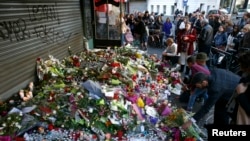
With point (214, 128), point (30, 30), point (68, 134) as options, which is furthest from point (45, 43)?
point (214, 128)

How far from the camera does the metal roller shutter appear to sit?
4.43 metres

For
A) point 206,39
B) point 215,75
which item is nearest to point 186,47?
point 206,39

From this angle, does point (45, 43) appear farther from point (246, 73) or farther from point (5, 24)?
point (246, 73)

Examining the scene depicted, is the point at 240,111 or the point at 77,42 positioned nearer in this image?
the point at 240,111

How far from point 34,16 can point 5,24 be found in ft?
3.45

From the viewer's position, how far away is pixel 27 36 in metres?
5.07

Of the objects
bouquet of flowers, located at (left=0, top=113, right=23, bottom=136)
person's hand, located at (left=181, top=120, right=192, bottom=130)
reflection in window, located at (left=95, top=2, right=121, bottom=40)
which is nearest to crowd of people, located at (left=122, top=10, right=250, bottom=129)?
person's hand, located at (left=181, top=120, right=192, bottom=130)

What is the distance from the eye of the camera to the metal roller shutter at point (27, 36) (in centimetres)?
443

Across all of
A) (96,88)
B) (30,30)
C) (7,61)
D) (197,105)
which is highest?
(30,30)

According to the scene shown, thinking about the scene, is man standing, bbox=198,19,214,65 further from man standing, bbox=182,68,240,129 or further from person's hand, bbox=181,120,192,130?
person's hand, bbox=181,120,192,130

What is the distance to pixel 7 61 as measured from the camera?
4.46 metres

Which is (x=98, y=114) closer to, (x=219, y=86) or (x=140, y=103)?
(x=140, y=103)

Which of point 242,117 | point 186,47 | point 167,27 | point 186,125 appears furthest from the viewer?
point 167,27

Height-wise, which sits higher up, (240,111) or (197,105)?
(240,111)
